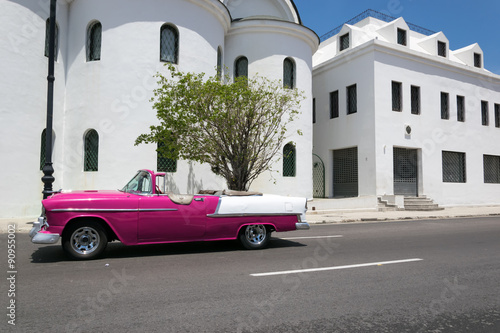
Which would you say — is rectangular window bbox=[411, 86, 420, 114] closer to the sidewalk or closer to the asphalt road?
the sidewalk

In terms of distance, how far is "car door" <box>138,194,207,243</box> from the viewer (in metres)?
6.92

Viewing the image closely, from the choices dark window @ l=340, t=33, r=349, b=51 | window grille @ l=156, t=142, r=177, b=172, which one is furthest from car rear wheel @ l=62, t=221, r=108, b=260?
dark window @ l=340, t=33, r=349, b=51

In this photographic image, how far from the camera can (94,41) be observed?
15.5 m

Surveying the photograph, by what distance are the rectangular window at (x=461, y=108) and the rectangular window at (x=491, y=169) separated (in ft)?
11.1

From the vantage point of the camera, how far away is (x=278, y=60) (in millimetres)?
18969

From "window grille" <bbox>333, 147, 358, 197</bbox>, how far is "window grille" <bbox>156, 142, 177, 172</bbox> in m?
11.5

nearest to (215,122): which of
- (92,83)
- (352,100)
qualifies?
(92,83)

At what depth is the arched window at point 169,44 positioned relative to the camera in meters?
15.7

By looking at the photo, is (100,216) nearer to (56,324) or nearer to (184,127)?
(56,324)

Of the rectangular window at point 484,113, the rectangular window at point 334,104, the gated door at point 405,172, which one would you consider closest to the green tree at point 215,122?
the rectangular window at point 334,104

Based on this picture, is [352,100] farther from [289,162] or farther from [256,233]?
[256,233]

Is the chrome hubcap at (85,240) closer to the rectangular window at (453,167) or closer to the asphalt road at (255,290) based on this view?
the asphalt road at (255,290)

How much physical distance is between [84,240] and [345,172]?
1871 centimetres

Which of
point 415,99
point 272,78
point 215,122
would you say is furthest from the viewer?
point 415,99
